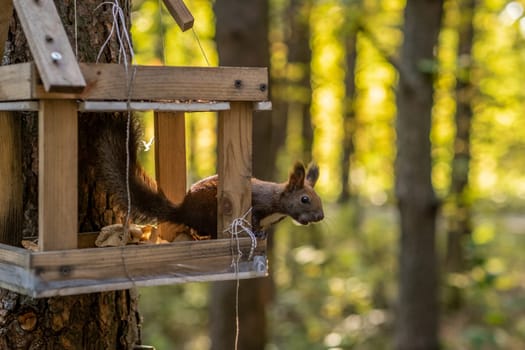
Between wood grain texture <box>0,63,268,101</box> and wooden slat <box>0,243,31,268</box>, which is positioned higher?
wood grain texture <box>0,63,268,101</box>

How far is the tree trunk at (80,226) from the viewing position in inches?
104

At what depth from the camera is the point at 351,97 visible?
1562cm

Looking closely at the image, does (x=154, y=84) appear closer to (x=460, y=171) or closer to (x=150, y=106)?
(x=150, y=106)

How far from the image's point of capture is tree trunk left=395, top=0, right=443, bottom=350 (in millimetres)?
6473

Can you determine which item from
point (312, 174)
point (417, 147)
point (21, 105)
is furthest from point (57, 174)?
point (417, 147)

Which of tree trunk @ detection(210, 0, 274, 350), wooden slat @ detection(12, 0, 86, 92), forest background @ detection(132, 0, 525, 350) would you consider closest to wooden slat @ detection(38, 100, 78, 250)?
wooden slat @ detection(12, 0, 86, 92)

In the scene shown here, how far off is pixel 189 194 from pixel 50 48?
31.1 inches

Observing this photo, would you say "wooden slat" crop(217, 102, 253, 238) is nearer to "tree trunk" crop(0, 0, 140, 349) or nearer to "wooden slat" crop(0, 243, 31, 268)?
"tree trunk" crop(0, 0, 140, 349)

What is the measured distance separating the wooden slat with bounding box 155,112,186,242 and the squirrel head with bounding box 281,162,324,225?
0.43 meters

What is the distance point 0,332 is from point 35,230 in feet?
1.21

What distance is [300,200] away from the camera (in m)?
2.80

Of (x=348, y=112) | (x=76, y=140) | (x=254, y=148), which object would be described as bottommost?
(x=76, y=140)

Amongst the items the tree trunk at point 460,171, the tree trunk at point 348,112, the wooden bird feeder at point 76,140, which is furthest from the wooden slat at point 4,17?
the tree trunk at point 348,112

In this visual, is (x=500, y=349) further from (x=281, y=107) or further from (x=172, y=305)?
(x=281, y=107)
